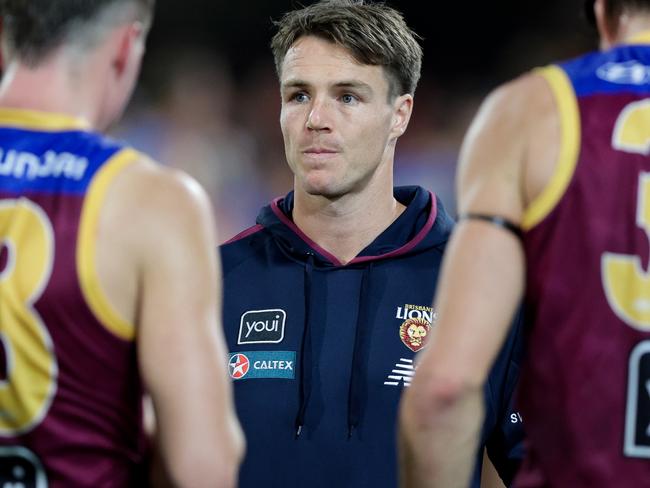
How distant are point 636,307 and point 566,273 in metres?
0.15

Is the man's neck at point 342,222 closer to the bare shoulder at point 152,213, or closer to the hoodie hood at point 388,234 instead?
the hoodie hood at point 388,234

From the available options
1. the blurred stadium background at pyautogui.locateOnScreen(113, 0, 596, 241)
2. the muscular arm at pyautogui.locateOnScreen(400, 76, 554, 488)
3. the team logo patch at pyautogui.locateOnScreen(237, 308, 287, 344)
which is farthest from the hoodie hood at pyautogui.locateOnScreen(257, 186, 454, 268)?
the blurred stadium background at pyautogui.locateOnScreen(113, 0, 596, 241)

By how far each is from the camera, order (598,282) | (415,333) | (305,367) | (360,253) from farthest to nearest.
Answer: (360,253), (415,333), (305,367), (598,282)

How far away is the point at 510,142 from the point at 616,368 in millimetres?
498

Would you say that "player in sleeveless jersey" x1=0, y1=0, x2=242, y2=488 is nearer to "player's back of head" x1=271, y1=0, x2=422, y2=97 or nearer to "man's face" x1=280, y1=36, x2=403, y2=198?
"man's face" x1=280, y1=36, x2=403, y2=198

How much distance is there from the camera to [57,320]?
201cm

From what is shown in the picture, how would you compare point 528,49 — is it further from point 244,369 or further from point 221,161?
point 244,369

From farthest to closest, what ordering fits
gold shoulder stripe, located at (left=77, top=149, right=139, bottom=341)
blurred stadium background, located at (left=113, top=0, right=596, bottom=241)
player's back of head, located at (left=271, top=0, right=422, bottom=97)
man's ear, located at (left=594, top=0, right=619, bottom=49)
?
1. blurred stadium background, located at (left=113, top=0, right=596, bottom=241)
2. player's back of head, located at (left=271, top=0, right=422, bottom=97)
3. man's ear, located at (left=594, top=0, right=619, bottom=49)
4. gold shoulder stripe, located at (left=77, top=149, right=139, bottom=341)

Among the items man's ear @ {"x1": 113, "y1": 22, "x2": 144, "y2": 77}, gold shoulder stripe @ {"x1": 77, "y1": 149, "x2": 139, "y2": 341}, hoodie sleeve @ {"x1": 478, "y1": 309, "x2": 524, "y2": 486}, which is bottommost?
hoodie sleeve @ {"x1": 478, "y1": 309, "x2": 524, "y2": 486}

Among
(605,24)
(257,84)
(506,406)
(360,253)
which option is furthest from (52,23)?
(257,84)

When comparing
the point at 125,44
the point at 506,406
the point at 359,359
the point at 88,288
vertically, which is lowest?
the point at 506,406

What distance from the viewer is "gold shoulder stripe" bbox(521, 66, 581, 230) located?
82.0 inches

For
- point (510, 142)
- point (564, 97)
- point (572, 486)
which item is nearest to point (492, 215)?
point (510, 142)

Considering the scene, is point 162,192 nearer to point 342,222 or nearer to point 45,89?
point 45,89
